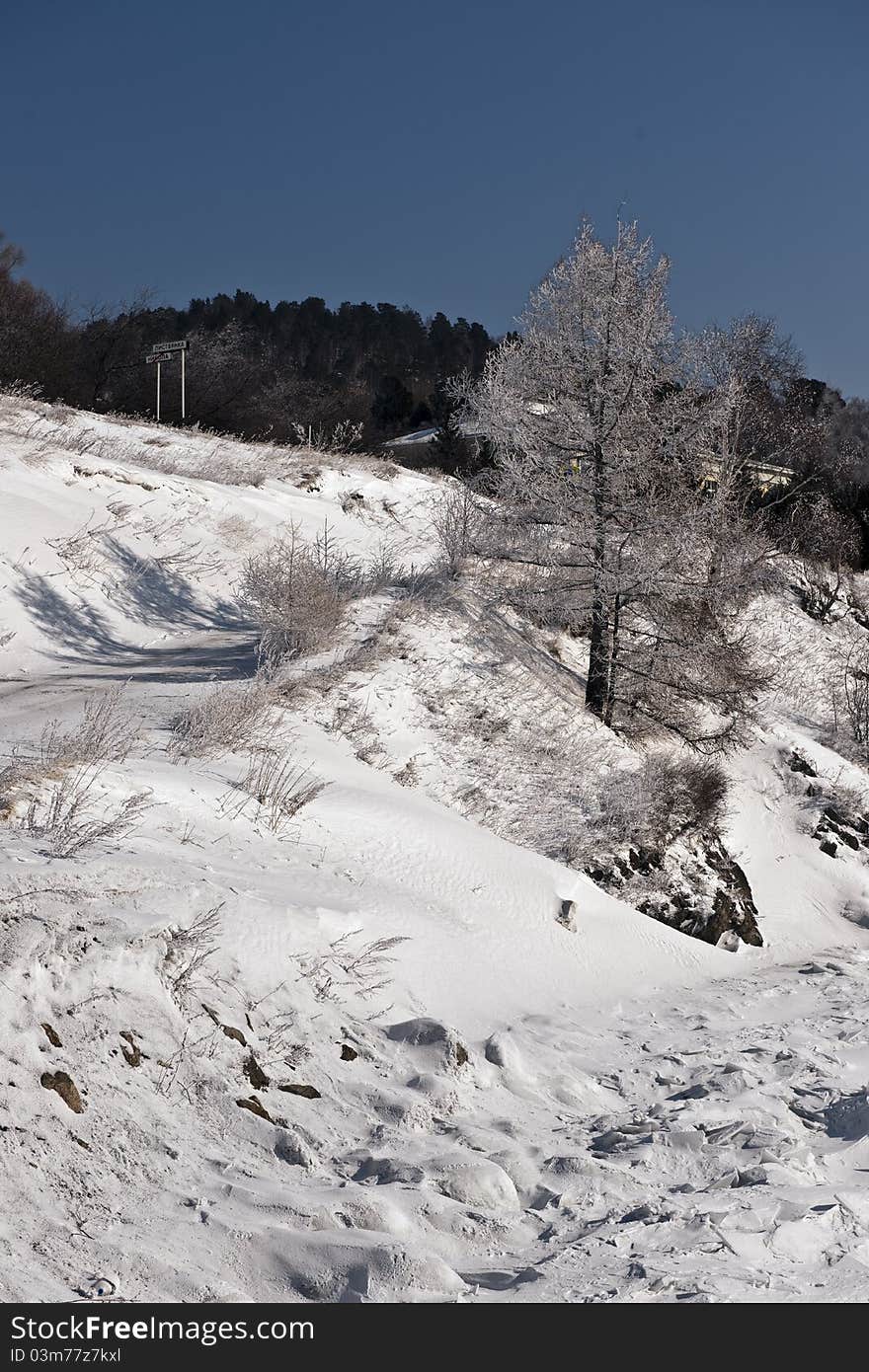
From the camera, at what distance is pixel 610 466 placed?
12.9 meters

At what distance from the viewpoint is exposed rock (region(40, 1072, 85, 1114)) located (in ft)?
12.7

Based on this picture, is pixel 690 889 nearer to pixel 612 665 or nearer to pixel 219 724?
pixel 612 665

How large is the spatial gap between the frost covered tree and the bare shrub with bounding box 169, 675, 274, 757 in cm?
490

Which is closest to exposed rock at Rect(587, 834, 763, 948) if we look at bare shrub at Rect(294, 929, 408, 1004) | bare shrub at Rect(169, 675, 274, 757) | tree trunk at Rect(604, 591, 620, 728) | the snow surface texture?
the snow surface texture

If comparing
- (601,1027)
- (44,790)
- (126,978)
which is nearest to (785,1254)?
(126,978)

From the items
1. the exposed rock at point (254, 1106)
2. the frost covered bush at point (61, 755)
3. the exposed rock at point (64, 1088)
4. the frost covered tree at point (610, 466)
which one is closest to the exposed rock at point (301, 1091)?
the exposed rock at point (254, 1106)

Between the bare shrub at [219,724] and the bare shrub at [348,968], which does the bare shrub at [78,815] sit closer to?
A: the bare shrub at [348,968]

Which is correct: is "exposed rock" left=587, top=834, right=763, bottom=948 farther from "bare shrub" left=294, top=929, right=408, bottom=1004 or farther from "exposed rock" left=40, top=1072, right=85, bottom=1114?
"exposed rock" left=40, top=1072, right=85, bottom=1114

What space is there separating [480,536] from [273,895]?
9.71m

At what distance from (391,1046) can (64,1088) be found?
6.37 ft

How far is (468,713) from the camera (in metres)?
12.0

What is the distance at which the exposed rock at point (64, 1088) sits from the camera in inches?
152

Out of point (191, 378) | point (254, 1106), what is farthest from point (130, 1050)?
point (191, 378)
